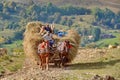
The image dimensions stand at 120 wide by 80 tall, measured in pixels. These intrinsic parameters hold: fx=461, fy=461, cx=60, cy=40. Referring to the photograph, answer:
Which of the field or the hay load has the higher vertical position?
the hay load

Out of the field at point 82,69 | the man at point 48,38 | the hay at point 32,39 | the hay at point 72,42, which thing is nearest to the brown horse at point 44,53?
the field at point 82,69

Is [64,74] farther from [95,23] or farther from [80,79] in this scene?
[95,23]

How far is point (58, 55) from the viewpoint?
73.4ft

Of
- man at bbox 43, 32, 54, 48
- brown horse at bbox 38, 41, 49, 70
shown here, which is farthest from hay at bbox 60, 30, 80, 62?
brown horse at bbox 38, 41, 49, 70

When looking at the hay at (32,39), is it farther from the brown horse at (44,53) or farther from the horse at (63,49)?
the horse at (63,49)

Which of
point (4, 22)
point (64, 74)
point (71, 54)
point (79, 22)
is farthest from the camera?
point (79, 22)

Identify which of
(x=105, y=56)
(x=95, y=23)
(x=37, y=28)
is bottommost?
(x=95, y=23)

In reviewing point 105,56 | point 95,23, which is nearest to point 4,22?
point 95,23

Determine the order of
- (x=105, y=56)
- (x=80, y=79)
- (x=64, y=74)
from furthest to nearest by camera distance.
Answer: (x=105, y=56), (x=64, y=74), (x=80, y=79)

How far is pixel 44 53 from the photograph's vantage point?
21484mm

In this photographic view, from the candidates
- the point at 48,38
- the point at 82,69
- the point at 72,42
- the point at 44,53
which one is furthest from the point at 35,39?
the point at 82,69

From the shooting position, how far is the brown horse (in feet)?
69.9

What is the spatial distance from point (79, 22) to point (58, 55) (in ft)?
573

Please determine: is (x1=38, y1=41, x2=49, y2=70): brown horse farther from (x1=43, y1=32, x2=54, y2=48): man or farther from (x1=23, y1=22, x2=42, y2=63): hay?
(x1=23, y1=22, x2=42, y2=63): hay
